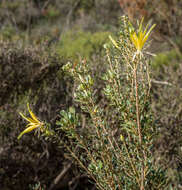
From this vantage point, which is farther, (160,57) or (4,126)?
(160,57)

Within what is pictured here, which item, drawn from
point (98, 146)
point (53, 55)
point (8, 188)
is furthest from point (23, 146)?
point (98, 146)

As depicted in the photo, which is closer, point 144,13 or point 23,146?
point 23,146

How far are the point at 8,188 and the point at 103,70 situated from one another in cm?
158

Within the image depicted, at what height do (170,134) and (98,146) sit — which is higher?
(98,146)

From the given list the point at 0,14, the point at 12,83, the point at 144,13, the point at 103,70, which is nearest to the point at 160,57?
the point at 144,13

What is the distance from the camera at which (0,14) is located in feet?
41.8

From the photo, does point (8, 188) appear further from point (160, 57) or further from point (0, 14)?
point (0, 14)

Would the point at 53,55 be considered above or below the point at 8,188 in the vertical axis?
above

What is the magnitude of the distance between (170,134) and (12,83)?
1.67 m

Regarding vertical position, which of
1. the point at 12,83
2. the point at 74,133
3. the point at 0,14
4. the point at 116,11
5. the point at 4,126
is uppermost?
the point at 74,133

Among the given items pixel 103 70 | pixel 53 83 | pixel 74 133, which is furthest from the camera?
pixel 103 70

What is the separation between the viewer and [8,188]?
2.44 m

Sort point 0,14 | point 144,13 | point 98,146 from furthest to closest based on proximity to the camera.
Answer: point 0,14, point 144,13, point 98,146

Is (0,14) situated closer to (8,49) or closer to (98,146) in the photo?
(8,49)
